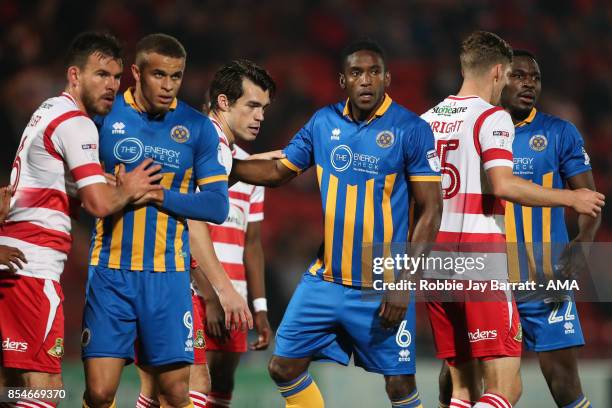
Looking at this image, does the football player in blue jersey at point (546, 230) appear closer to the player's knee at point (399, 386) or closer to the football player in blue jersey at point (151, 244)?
the player's knee at point (399, 386)

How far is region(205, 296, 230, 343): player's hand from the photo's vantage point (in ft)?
17.9

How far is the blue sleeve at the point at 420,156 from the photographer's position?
5.02 metres

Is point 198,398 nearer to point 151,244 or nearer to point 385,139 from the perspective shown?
point 151,244

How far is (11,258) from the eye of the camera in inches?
177

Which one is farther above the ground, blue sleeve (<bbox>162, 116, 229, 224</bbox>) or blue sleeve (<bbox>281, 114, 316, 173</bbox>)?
blue sleeve (<bbox>281, 114, 316, 173</bbox>)

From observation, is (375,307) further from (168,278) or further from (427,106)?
(427,106)

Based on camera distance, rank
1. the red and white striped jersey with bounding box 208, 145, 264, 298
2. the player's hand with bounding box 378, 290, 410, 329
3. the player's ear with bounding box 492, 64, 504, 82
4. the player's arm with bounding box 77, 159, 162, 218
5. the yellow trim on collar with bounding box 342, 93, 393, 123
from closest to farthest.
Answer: the player's arm with bounding box 77, 159, 162, 218 → the player's hand with bounding box 378, 290, 410, 329 → the yellow trim on collar with bounding box 342, 93, 393, 123 → the player's ear with bounding box 492, 64, 504, 82 → the red and white striped jersey with bounding box 208, 145, 264, 298

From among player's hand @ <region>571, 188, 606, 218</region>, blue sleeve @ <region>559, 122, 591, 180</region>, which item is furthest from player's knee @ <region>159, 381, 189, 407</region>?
blue sleeve @ <region>559, 122, 591, 180</region>

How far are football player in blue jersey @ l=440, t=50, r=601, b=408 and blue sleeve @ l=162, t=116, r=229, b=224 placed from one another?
6.25ft

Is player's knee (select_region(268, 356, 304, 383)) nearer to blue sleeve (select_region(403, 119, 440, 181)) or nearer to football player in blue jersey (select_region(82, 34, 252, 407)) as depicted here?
football player in blue jersey (select_region(82, 34, 252, 407))

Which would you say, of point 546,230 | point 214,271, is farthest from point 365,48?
point 546,230

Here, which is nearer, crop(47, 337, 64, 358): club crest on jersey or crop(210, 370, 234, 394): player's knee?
crop(47, 337, 64, 358): club crest on jersey

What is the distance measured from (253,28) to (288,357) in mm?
8383

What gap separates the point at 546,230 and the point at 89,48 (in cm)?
298
